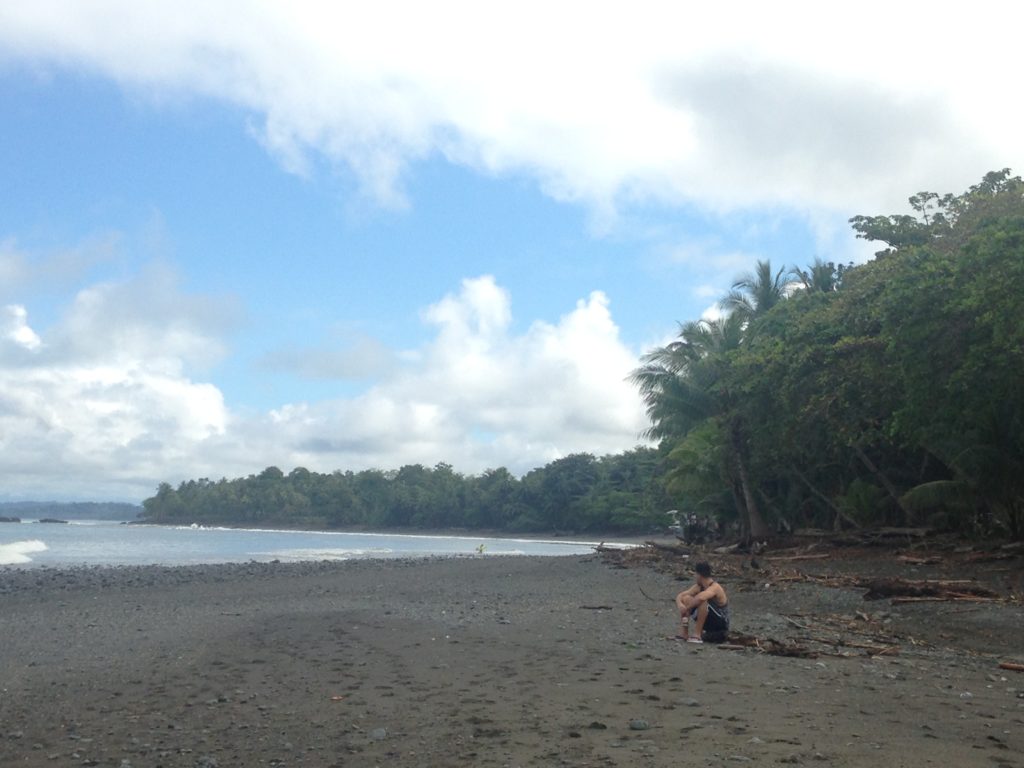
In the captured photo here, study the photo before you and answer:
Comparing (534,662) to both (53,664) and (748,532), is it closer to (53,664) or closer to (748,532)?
(53,664)

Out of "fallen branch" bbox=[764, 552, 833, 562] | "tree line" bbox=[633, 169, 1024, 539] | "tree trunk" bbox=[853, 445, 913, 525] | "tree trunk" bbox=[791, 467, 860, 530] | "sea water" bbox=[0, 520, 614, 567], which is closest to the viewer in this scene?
"tree line" bbox=[633, 169, 1024, 539]

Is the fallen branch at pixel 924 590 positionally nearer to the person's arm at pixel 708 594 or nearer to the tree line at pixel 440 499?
the person's arm at pixel 708 594

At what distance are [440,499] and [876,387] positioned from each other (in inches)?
4062

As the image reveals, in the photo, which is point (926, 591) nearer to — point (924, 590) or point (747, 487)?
point (924, 590)

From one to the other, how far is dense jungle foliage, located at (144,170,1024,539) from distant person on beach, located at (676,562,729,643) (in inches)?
269

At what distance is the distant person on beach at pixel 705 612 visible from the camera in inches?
404

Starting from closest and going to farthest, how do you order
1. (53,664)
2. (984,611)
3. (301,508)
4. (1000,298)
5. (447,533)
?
1. (53,664)
2. (984,611)
3. (1000,298)
4. (447,533)
5. (301,508)

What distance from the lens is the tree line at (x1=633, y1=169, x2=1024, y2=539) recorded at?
16062mm

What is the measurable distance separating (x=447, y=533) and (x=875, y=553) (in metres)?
99.4

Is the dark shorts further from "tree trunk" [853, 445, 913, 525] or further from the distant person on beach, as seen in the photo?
"tree trunk" [853, 445, 913, 525]

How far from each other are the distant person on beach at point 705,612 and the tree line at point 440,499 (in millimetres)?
52603

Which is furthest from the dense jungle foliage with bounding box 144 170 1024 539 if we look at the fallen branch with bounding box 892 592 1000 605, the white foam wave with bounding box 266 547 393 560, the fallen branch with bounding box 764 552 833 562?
the white foam wave with bounding box 266 547 393 560

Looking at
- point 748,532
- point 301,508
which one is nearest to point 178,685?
point 748,532

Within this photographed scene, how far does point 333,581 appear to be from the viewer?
24.2 metres
